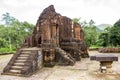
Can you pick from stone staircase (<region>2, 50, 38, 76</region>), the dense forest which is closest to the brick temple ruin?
stone staircase (<region>2, 50, 38, 76</region>)

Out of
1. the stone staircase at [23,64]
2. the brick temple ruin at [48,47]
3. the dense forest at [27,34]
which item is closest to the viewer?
the stone staircase at [23,64]

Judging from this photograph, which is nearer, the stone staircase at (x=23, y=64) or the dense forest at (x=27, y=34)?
the stone staircase at (x=23, y=64)

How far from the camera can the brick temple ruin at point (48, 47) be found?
927 centimetres

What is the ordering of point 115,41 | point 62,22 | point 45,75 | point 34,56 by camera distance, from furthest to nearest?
point 115,41 < point 62,22 < point 34,56 < point 45,75

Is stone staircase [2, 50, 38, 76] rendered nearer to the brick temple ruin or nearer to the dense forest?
the brick temple ruin

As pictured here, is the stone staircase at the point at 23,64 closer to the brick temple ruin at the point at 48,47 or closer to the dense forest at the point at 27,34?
the brick temple ruin at the point at 48,47

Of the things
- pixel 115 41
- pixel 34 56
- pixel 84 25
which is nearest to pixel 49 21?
pixel 34 56

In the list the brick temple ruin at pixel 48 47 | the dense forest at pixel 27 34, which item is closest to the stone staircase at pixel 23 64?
the brick temple ruin at pixel 48 47

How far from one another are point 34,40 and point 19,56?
10.9 ft

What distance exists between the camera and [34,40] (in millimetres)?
13188

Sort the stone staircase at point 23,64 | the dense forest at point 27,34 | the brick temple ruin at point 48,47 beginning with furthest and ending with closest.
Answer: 1. the dense forest at point 27,34
2. the brick temple ruin at point 48,47
3. the stone staircase at point 23,64

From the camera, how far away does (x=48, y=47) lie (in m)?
11.1

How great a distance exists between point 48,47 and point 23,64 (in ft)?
7.84

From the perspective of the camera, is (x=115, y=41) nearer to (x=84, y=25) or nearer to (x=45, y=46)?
(x=84, y=25)
